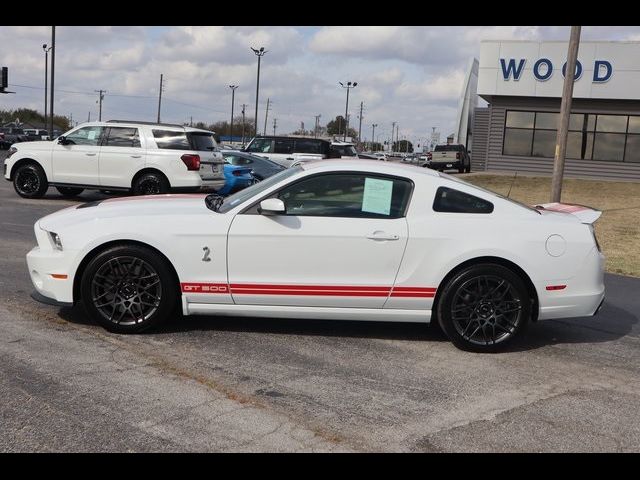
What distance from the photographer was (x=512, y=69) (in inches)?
1209

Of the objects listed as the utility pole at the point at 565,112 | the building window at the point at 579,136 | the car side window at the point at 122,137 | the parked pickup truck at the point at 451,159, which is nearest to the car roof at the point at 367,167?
the utility pole at the point at 565,112

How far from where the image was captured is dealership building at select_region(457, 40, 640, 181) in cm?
2967

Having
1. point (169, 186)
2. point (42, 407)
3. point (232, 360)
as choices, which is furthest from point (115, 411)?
point (169, 186)

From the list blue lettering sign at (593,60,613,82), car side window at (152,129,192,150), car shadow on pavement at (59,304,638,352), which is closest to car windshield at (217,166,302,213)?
car shadow on pavement at (59,304,638,352)

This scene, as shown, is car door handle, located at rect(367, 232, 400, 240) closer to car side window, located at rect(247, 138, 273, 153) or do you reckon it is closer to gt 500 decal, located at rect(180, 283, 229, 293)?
gt 500 decal, located at rect(180, 283, 229, 293)

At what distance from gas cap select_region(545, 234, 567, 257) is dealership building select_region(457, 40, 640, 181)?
27.0m

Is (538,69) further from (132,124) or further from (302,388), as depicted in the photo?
(302,388)

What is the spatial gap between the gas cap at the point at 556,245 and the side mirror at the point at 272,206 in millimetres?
2116

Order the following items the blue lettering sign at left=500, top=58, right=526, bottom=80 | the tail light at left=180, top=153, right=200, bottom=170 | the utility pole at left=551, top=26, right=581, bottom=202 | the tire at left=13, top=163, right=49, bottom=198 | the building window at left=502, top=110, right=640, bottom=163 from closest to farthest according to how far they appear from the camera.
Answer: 1. the utility pole at left=551, top=26, right=581, bottom=202
2. the tail light at left=180, top=153, right=200, bottom=170
3. the tire at left=13, top=163, right=49, bottom=198
4. the blue lettering sign at left=500, top=58, right=526, bottom=80
5. the building window at left=502, top=110, right=640, bottom=163

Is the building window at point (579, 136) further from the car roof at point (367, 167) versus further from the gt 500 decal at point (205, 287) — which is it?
the gt 500 decal at point (205, 287)

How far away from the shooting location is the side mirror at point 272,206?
5180mm

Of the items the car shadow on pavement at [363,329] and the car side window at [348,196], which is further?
the car shadow on pavement at [363,329]

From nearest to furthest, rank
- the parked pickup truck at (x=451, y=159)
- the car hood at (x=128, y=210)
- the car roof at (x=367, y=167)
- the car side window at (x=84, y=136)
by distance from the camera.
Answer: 1. the car hood at (x=128, y=210)
2. the car roof at (x=367, y=167)
3. the car side window at (x=84, y=136)
4. the parked pickup truck at (x=451, y=159)

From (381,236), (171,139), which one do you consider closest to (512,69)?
(171,139)
